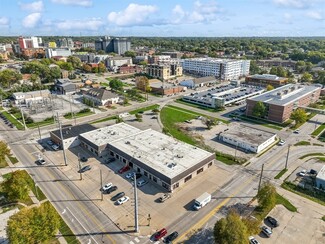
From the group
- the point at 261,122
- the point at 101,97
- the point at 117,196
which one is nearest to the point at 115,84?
the point at 101,97

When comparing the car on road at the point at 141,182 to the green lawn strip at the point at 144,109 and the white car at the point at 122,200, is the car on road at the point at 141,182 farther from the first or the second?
the green lawn strip at the point at 144,109

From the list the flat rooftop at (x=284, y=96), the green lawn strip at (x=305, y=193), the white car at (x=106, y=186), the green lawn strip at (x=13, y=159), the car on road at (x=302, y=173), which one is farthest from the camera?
the flat rooftop at (x=284, y=96)

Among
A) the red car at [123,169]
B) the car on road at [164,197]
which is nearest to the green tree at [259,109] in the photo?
the red car at [123,169]

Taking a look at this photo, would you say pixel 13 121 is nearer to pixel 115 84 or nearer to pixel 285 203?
pixel 115 84

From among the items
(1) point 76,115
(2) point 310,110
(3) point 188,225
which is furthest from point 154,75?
(3) point 188,225

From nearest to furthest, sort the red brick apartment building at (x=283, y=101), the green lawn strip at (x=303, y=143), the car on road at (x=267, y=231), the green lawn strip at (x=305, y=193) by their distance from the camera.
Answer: the car on road at (x=267, y=231)
the green lawn strip at (x=305, y=193)
the green lawn strip at (x=303, y=143)
the red brick apartment building at (x=283, y=101)

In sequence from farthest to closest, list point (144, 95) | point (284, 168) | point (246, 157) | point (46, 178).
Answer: point (144, 95) → point (246, 157) → point (284, 168) → point (46, 178)

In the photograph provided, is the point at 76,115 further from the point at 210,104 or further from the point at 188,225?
the point at 188,225
